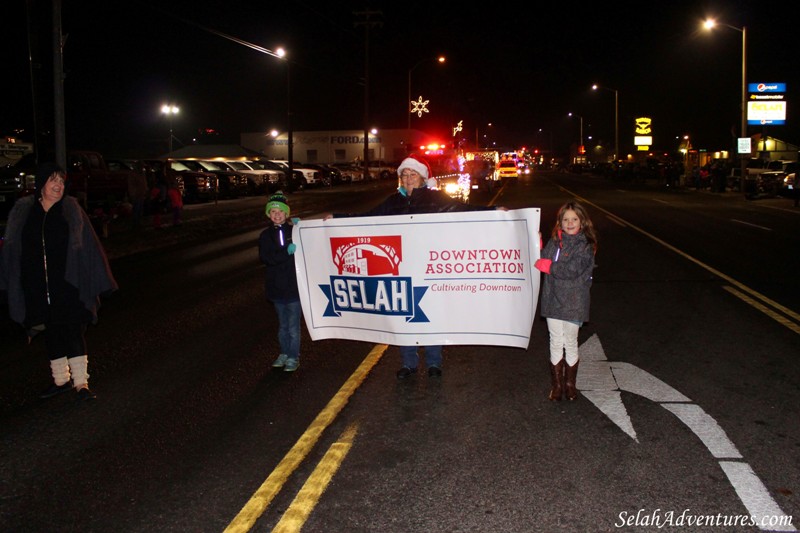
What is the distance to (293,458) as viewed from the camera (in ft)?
15.7

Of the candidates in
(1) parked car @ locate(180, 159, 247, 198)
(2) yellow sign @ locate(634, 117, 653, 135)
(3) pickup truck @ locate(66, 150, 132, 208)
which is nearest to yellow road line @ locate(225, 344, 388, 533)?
(3) pickup truck @ locate(66, 150, 132, 208)

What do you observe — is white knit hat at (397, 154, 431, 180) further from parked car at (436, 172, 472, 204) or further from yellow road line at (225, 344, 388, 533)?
parked car at (436, 172, 472, 204)

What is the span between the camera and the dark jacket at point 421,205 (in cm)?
652

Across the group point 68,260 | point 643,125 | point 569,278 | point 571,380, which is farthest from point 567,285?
point 643,125

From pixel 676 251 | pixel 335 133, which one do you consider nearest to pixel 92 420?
pixel 676 251

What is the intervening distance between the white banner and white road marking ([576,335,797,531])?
0.76 m

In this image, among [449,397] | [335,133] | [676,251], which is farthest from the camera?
[335,133]

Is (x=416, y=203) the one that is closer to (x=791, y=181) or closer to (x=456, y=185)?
(x=456, y=185)

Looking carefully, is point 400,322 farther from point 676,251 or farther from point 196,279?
point 676,251

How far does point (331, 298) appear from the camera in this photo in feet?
22.5

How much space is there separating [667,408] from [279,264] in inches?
132

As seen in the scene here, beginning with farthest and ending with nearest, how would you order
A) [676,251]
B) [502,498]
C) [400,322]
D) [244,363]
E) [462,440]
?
[676,251], [244,363], [400,322], [462,440], [502,498]

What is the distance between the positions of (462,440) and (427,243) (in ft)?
6.15

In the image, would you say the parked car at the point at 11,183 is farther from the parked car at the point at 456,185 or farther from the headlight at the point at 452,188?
the headlight at the point at 452,188
